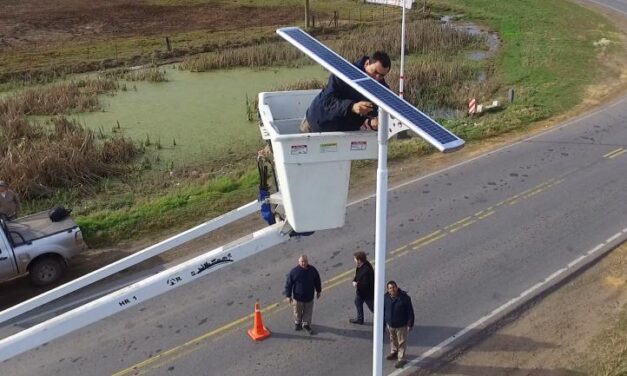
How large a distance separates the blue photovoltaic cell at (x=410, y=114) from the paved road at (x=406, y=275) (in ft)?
17.2

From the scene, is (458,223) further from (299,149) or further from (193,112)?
(193,112)

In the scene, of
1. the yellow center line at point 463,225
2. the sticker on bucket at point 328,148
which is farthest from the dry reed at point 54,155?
the sticker on bucket at point 328,148

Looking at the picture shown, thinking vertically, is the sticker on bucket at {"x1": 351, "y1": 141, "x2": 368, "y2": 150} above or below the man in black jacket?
above

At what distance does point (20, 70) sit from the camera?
1123 inches

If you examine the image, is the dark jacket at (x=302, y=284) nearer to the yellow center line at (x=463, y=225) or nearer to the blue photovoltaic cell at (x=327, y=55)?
the yellow center line at (x=463, y=225)

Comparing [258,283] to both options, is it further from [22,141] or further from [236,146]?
[22,141]

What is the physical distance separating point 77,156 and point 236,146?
4.85m

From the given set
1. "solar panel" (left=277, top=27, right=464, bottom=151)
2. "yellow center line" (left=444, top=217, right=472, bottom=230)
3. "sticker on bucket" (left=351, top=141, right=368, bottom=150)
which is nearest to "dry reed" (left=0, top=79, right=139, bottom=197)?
"yellow center line" (left=444, top=217, right=472, bottom=230)

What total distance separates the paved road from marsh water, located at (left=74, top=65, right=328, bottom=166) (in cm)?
710

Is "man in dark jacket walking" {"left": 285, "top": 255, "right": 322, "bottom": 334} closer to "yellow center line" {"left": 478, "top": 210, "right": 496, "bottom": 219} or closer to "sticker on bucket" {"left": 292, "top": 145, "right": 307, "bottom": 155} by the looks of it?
"sticker on bucket" {"left": 292, "top": 145, "right": 307, "bottom": 155}

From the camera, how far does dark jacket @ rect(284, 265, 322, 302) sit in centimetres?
905

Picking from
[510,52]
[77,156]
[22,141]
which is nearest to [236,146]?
[77,156]

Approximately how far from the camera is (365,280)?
917 cm

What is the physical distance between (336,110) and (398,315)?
4325mm
